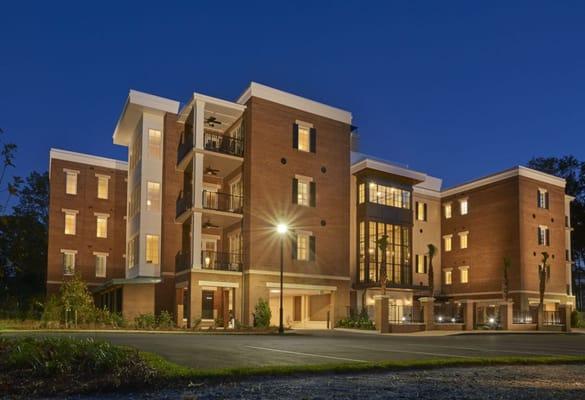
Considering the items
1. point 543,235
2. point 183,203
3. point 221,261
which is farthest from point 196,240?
point 543,235

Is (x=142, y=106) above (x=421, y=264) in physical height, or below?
above

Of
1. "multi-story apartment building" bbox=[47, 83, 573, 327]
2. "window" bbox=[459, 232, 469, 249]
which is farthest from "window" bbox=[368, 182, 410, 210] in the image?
"window" bbox=[459, 232, 469, 249]

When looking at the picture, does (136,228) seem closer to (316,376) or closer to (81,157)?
(81,157)

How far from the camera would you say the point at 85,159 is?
47.9 meters

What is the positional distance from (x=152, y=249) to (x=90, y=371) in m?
28.9

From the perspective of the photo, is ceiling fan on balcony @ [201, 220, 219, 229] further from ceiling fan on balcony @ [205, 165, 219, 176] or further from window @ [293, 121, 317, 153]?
window @ [293, 121, 317, 153]

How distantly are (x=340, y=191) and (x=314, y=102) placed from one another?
617 cm

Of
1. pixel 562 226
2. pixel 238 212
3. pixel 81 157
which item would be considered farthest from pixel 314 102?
pixel 562 226

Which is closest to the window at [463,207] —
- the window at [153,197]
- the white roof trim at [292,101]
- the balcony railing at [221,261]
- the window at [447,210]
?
the window at [447,210]

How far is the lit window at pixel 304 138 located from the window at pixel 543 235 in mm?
23735

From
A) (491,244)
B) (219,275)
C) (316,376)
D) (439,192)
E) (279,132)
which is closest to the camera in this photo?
(316,376)

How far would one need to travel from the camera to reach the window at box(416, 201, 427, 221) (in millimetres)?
54906

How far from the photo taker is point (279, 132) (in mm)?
38188

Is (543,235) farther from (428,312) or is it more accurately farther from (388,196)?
(428,312)
